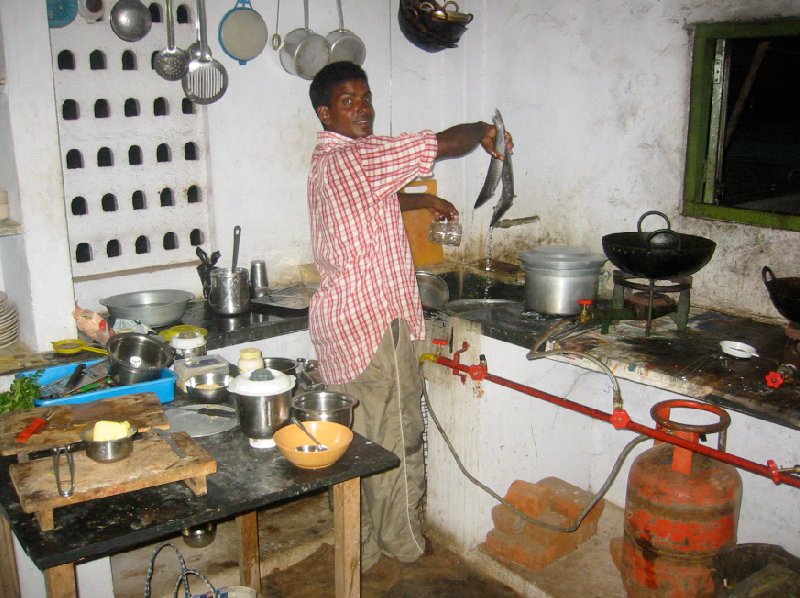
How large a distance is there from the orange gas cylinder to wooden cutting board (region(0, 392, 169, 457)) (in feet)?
6.20

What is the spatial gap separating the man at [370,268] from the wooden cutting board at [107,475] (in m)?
1.14

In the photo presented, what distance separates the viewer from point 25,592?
314cm

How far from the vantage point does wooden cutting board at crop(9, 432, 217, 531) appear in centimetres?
206

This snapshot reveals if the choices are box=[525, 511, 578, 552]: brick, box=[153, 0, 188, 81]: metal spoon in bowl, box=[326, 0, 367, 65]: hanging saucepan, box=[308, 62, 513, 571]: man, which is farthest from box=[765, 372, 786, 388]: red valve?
box=[153, 0, 188, 81]: metal spoon in bowl

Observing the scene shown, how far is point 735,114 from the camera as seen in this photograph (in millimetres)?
3686

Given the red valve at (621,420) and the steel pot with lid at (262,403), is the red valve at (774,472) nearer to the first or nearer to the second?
the red valve at (621,420)

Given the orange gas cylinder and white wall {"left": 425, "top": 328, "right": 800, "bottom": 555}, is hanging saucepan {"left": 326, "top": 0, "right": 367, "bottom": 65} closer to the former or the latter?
white wall {"left": 425, "top": 328, "right": 800, "bottom": 555}

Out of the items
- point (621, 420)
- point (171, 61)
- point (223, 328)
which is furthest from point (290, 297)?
point (621, 420)

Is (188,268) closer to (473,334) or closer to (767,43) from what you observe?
(473,334)

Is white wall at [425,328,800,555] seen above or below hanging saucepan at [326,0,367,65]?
below

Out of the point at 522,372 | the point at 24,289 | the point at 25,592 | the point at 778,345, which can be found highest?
the point at 24,289

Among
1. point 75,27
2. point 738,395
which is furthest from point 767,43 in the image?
point 75,27

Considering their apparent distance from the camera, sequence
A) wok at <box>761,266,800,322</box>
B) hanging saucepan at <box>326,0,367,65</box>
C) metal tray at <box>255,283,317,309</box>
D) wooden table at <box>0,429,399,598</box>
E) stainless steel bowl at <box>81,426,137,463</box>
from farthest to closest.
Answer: hanging saucepan at <box>326,0,367,65</box> < metal tray at <box>255,283,317,309</box> < wok at <box>761,266,800,322</box> < stainless steel bowl at <box>81,426,137,463</box> < wooden table at <box>0,429,399,598</box>

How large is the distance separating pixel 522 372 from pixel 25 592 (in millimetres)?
2310
